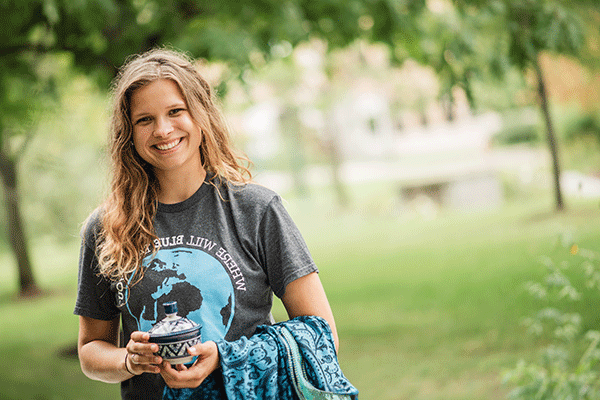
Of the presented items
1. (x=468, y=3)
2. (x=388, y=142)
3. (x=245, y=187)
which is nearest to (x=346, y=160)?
(x=388, y=142)

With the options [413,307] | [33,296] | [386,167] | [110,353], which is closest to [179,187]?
[110,353]

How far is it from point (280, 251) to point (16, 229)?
40.1 feet

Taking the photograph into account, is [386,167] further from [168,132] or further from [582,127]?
[168,132]

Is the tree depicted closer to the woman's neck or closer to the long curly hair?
the long curly hair

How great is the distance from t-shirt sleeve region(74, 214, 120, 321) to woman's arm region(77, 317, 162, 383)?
0.04 m

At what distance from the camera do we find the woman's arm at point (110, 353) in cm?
145

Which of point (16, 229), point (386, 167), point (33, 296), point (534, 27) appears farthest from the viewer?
point (386, 167)

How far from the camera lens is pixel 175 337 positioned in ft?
4.59

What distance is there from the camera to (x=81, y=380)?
7230 millimetres

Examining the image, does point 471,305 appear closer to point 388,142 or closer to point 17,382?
point 17,382

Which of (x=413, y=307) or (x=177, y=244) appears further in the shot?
(x=413, y=307)

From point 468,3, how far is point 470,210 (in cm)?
1175

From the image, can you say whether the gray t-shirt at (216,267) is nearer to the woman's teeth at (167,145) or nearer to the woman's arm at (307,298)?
the woman's arm at (307,298)

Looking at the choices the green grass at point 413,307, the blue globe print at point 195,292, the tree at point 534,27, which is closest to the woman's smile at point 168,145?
the blue globe print at point 195,292
